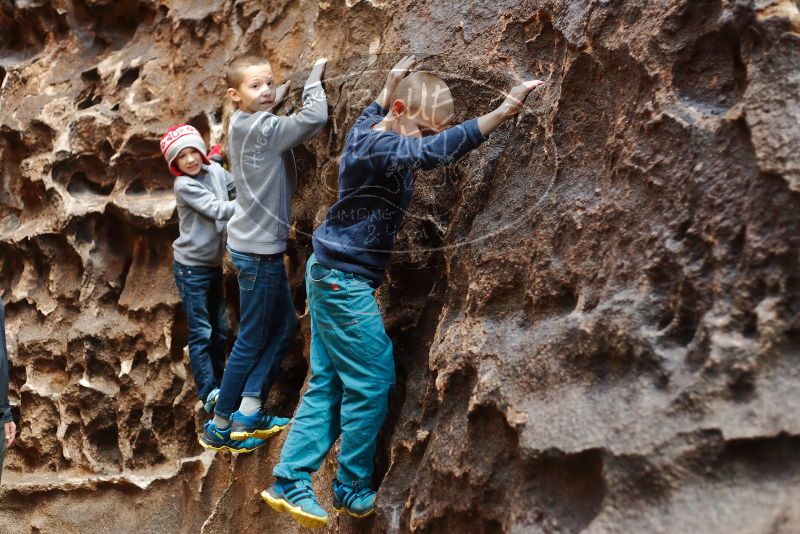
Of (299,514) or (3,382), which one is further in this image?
(3,382)

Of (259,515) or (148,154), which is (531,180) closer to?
(259,515)

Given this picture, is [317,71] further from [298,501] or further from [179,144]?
[298,501]

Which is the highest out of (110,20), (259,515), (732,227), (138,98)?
(110,20)

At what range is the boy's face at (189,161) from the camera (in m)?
3.23

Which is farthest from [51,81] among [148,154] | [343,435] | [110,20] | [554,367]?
[554,367]

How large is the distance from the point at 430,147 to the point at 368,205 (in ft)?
0.98

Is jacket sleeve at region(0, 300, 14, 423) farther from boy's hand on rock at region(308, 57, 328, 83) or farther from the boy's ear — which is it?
the boy's ear

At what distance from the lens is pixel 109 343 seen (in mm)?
3785

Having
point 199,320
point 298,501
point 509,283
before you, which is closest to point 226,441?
point 199,320

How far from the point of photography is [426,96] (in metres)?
2.37

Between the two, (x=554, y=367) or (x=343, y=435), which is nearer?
(x=554, y=367)

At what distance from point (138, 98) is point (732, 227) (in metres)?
2.92

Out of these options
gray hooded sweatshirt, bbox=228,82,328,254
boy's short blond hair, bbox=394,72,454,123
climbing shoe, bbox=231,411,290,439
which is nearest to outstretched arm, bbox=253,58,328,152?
gray hooded sweatshirt, bbox=228,82,328,254

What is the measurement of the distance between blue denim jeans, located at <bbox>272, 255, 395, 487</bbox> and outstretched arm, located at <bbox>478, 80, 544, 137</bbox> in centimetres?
53
